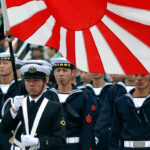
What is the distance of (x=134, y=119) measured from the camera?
7820 millimetres

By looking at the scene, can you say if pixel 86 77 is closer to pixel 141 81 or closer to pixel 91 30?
pixel 141 81

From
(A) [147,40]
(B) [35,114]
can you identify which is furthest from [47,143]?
(A) [147,40]

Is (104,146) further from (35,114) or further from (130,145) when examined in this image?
(35,114)

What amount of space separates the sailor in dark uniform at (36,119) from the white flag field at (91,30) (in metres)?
0.89

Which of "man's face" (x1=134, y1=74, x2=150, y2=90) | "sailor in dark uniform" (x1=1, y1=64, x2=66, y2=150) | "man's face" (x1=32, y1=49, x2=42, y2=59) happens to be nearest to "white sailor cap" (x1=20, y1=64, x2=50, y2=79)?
"sailor in dark uniform" (x1=1, y1=64, x2=66, y2=150)

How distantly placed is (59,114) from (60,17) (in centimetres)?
131

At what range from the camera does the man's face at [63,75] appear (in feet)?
29.1

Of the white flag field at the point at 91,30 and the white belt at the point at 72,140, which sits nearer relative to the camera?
the white flag field at the point at 91,30

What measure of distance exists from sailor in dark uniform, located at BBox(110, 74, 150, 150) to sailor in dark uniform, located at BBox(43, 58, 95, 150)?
574 millimetres

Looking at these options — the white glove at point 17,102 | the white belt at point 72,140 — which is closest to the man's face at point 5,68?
the white belt at point 72,140

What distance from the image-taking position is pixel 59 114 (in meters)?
7.04

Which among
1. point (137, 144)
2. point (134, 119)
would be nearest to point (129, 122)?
point (134, 119)

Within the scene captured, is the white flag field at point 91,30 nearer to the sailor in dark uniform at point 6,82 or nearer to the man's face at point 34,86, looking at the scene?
the man's face at point 34,86

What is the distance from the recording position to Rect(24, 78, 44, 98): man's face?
7031 mm
